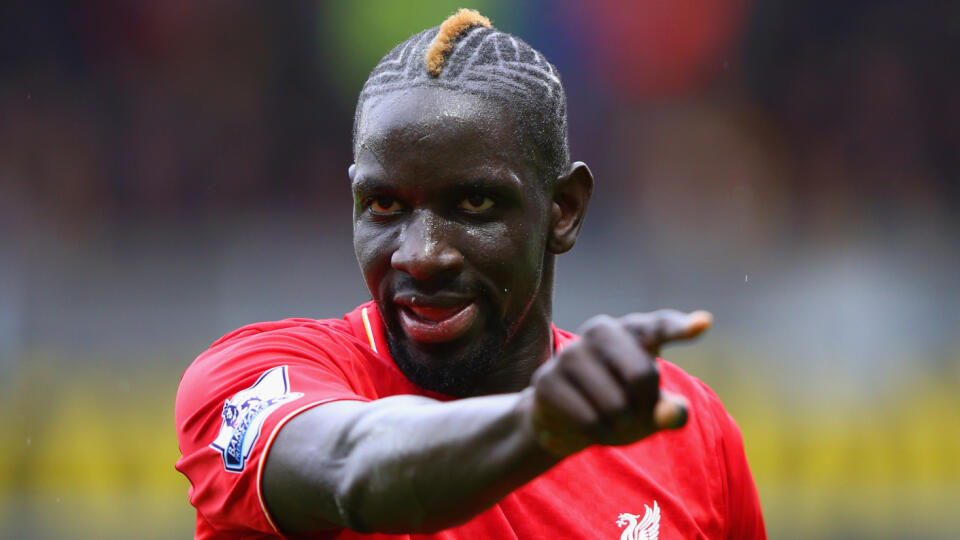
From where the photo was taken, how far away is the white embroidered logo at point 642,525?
8.83ft

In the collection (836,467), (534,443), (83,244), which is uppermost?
(534,443)

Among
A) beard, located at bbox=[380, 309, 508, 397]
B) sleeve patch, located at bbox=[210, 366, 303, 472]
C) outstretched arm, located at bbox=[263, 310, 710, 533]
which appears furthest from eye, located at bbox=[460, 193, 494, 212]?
outstretched arm, located at bbox=[263, 310, 710, 533]

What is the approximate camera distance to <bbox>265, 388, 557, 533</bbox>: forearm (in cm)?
165

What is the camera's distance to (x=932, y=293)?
26.7ft

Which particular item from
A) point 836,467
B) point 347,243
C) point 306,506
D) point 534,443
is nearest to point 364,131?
point 306,506

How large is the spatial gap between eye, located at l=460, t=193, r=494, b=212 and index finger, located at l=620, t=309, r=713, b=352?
107cm

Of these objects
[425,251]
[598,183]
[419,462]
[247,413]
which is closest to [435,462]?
[419,462]

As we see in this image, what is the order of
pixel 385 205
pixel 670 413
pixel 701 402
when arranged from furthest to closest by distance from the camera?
1. pixel 701 402
2. pixel 385 205
3. pixel 670 413

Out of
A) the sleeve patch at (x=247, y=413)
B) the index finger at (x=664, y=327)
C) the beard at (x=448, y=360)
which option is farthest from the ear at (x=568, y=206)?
the index finger at (x=664, y=327)

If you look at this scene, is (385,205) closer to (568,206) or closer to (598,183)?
(568,206)

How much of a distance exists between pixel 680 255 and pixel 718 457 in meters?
5.49

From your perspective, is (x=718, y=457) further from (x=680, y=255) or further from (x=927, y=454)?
(x=680, y=255)

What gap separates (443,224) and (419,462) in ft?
2.94

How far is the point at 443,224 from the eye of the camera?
2518 millimetres
